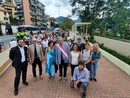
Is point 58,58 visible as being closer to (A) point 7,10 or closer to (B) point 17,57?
(B) point 17,57

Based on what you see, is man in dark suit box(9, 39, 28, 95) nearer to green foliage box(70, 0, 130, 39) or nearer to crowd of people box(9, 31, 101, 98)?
crowd of people box(9, 31, 101, 98)

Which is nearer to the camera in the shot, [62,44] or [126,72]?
[62,44]

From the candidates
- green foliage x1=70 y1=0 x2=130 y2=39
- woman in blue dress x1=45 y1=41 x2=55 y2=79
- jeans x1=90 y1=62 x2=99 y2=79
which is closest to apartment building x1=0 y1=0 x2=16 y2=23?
green foliage x1=70 y1=0 x2=130 y2=39

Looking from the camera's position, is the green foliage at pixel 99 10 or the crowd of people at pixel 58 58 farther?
the green foliage at pixel 99 10

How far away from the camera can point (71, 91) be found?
4.63 meters

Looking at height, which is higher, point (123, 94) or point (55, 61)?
point (55, 61)

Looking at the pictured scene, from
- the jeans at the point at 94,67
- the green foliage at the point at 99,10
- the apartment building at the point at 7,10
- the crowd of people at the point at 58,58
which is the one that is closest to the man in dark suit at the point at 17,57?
the crowd of people at the point at 58,58

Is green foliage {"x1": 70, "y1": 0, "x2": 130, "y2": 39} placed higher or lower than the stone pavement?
higher

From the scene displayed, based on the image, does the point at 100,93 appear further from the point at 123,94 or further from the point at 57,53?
the point at 57,53

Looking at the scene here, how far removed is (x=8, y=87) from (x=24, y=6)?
66.8 metres

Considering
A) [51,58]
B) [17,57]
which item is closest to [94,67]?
[51,58]

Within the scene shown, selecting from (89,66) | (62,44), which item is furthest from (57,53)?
(89,66)

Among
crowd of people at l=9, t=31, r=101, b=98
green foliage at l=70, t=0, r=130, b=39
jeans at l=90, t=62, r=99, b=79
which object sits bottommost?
jeans at l=90, t=62, r=99, b=79

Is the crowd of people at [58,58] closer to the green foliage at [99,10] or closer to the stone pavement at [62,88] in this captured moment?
the stone pavement at [62,88]
